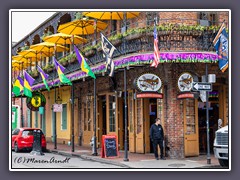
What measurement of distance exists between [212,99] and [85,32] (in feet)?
25.0

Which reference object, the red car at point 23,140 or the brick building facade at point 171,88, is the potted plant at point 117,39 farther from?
the red car at point 23,140

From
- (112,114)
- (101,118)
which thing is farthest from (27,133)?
(112,114)

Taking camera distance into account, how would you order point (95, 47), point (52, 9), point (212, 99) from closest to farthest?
point (52, 9) → point (212, 99) → point (95, 47)

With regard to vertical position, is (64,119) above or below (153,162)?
above

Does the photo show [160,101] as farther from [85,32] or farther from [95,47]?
[85,32]

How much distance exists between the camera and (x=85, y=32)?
24297 mm

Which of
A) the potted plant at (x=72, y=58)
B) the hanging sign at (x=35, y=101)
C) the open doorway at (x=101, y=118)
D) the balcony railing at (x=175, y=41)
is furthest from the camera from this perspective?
the hanging sign at (x=35, y=101)

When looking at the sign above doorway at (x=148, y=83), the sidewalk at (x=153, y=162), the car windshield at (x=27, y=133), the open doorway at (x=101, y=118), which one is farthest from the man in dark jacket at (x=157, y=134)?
the car windshield at (x=27, y=133)

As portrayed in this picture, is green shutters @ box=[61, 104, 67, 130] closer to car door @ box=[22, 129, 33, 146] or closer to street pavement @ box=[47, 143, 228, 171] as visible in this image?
car door @ box=[22, 129, 33, 146]

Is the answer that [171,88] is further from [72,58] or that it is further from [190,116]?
[72,58]

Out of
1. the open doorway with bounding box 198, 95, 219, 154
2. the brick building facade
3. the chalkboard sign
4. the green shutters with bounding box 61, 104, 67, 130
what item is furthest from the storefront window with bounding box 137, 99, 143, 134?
the green shutters with bounding box 61, 104, 67, 130

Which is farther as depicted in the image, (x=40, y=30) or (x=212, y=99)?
(x=40, y=30)

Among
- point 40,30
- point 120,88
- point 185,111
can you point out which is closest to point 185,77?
point 185,111

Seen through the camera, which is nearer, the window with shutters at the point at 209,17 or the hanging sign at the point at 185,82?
the hanging sign at the point at 185,82
